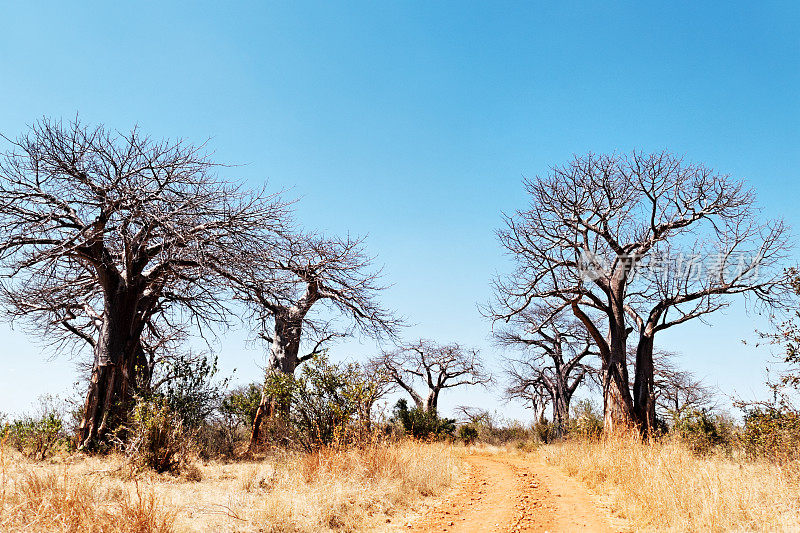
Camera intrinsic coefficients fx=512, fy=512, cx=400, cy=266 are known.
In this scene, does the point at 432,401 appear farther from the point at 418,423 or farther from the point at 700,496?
the point at 700,496

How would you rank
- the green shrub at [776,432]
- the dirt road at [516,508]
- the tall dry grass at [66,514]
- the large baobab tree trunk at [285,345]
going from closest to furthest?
the tall dry grass at [66,514], the dirt road at [516,508], the green shrub at [776,432], the large baobab tree trunk at [285,345]

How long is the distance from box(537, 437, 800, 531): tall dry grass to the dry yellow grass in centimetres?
267

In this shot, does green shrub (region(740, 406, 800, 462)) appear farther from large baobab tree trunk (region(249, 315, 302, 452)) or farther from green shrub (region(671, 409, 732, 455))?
large baobab tree trunk (region(249, 315, 302, 452))

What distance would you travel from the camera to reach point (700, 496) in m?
5.32

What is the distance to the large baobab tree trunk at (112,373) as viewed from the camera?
924 centimetres

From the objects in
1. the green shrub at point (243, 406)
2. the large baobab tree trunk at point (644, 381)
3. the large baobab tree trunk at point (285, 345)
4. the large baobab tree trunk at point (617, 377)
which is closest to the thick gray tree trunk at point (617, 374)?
the large baobab tree trunk at point (617, 377)

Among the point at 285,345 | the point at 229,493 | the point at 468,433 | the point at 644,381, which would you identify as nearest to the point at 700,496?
the point at 229,493

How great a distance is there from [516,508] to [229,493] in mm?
3576

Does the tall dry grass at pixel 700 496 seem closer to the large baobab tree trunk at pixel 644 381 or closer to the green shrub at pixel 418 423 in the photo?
the large baobab tree trunk at pixel 644 381

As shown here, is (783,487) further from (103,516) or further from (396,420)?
(396,420)

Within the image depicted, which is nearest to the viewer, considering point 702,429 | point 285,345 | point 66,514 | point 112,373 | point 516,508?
point 66,514

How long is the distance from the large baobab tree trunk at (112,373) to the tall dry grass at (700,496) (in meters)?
8.46

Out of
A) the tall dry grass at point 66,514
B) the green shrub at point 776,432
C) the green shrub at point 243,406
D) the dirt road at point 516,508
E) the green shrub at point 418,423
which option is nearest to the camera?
the tall dry grass at point 66,514

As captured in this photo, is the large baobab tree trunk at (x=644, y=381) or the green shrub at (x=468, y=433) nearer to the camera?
the large baobab tree trunk at (x=644, y=381)
